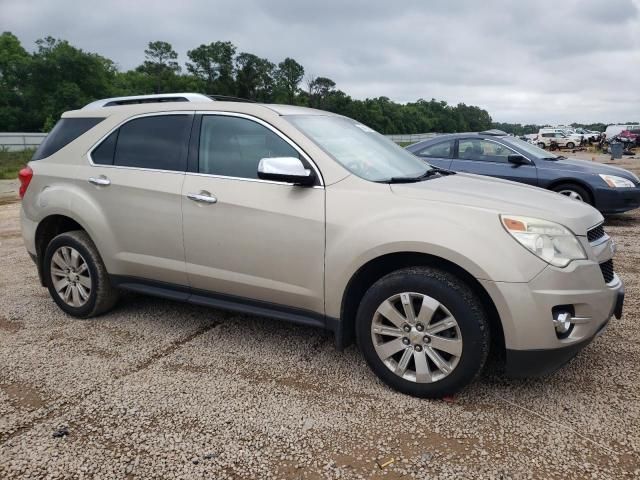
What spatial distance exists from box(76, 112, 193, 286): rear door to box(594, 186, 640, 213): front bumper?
6.55 metres

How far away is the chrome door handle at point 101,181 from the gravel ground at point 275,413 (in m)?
1.14

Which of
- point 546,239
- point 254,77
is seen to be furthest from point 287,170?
point 254,77

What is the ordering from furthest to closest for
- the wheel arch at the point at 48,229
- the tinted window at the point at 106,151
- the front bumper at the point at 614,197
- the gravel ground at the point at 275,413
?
the front bumper at the point at 614,197 → the wheel arch at the point at 48,229 → the tinted window at the point at 106,151 → the gravel ground at the point at 275,413

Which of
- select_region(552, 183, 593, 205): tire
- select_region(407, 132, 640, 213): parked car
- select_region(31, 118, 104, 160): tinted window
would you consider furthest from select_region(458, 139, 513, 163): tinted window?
select_region(31, 118, 104, 160): tinted window

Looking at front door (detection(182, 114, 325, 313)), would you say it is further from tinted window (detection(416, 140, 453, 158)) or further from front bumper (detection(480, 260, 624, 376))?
tinted window (detection(416, 140, 453, 158))

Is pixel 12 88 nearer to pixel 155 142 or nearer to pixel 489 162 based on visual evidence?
pixel 489 162

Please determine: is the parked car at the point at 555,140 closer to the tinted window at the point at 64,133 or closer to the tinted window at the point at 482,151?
the tinted window at the point at 482,151

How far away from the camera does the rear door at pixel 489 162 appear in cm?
791

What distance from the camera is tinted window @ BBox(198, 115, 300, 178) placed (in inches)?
133

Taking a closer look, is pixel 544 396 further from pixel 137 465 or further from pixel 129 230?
pixel 129 230

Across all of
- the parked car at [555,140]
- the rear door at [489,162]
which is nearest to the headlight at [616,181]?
the rear door at [489,162]

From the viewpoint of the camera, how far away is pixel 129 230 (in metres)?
3.79

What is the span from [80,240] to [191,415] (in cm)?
199

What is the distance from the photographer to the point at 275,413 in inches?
110
